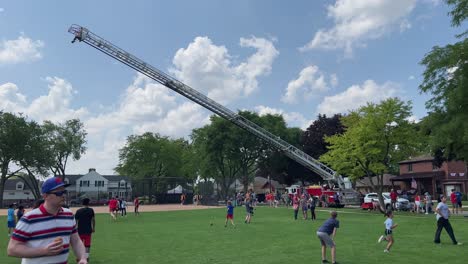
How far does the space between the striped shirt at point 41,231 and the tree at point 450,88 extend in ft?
75.9

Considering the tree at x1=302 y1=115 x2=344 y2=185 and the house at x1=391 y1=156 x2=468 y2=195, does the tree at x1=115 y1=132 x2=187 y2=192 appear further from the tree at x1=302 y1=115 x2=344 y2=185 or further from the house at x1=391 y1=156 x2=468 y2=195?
the house at x1=391 y1=156 x2=468 y2=195

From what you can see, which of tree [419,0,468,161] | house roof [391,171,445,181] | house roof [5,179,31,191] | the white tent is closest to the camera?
tree [419,0,468,161]

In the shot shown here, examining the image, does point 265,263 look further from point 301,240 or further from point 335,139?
point 335,139

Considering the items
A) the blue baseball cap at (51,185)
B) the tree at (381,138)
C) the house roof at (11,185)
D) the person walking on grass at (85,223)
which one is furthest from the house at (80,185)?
the blue baseball cap at (51,185)

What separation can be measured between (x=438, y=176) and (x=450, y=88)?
3863 centimetres

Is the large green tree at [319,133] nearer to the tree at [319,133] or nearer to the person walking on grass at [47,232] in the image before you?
the tree at [319,133]

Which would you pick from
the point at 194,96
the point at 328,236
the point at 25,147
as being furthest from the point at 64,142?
the point at 328,236

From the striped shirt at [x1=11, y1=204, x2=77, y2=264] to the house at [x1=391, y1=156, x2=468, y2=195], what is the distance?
57942 mm

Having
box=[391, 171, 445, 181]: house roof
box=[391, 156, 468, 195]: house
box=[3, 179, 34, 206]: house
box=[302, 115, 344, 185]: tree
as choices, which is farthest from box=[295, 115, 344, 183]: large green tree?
box=[3, 179, 34, 206]: house

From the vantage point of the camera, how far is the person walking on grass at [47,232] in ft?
11.6

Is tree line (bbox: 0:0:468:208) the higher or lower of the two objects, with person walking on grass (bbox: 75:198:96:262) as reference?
higher

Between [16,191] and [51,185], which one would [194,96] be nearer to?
[51,185]

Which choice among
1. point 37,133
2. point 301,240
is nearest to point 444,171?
point 301,240

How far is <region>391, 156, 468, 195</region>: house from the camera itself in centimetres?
5766
